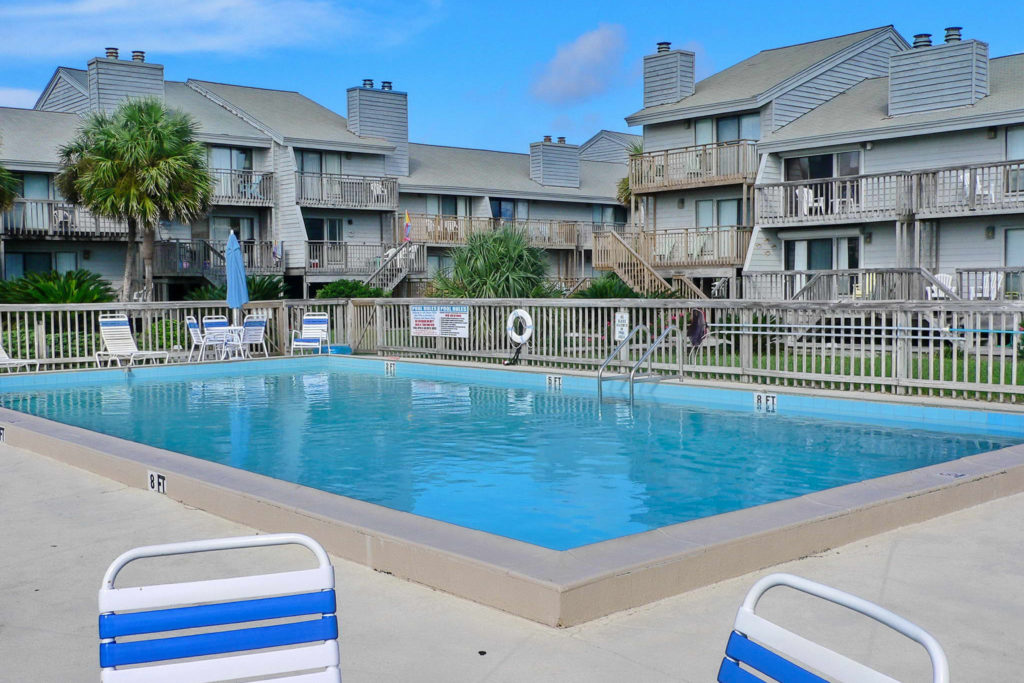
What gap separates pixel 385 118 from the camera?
140ft

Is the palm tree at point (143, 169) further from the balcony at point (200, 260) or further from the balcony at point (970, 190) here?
the balcony at point (970, 190)

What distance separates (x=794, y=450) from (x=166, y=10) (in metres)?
24.1

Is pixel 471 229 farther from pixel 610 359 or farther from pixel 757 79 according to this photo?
pixel 610 359

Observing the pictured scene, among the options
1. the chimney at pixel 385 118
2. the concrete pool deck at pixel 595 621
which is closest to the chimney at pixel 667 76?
the chimney at pixel 385 118

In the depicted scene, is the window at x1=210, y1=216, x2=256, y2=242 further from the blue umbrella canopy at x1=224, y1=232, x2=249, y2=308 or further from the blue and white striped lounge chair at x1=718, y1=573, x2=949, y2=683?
the blue and white striped lounge chair at x1=718, y1=573, x2=949, y2=683

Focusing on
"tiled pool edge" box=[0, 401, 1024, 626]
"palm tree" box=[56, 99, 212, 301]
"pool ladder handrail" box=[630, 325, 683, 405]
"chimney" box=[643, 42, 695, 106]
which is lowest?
"tiled pool edge" box=[0, 401, 1024, 626]

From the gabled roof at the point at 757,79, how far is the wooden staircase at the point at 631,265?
4.38m

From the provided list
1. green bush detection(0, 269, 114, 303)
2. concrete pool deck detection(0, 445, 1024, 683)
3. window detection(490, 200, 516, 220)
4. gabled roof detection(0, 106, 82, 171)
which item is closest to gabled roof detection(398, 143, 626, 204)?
window detection(490, 200, 516, 220)

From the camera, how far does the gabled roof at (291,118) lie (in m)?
38.8

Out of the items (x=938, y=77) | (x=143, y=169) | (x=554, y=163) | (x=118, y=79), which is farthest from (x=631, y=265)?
(x=118, y=79)

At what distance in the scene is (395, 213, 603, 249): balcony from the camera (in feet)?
133

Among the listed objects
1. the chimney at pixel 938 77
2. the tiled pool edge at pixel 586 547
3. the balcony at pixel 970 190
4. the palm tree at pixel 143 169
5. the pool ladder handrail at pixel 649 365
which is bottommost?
the tiled pool edge at pixel 586 547

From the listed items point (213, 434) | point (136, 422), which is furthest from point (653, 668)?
point (136, 422)

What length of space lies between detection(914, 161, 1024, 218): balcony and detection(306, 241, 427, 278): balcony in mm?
19698
